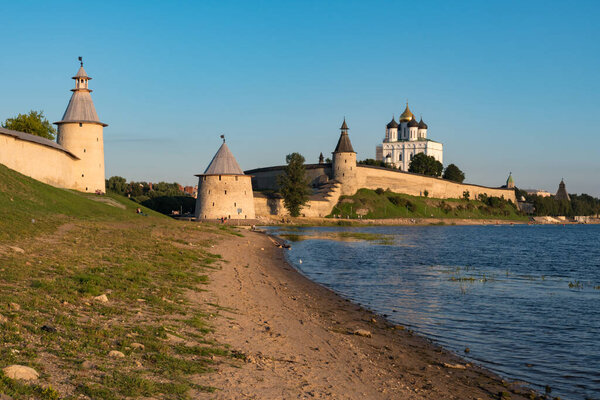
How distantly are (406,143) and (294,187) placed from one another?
2827 inches

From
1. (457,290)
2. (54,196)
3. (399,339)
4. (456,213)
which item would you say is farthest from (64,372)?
(456,213)

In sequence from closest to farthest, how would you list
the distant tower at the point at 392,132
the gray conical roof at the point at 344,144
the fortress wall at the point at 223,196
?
the fortress wall at the point at 223,196 < the gray conical roof at the point at 344,144 < the distant tower at the point at 392,132

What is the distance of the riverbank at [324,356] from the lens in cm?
677

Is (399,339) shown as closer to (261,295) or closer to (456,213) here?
(261,295)

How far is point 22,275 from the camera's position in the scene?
10.2m

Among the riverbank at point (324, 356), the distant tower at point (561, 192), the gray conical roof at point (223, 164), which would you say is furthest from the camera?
the distant tower at point (561, 192)

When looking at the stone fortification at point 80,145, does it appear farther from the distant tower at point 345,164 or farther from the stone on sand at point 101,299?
the distant tower at point 345,164

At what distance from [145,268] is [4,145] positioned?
2637 centimetres

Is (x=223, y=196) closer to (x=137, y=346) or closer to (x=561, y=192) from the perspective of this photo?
(x=137, y=346)

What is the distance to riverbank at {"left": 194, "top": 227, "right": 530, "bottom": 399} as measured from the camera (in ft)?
22.2

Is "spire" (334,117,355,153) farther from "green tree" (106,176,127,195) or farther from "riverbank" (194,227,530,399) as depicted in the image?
"riverbank" (194,227,530,399)

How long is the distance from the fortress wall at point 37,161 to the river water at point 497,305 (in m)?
20.5

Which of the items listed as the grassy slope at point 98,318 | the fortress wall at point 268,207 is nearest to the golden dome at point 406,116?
the fortress wall at point 268,207

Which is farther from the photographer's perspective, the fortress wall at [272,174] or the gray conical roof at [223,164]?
the fortress wall at [272,174]
